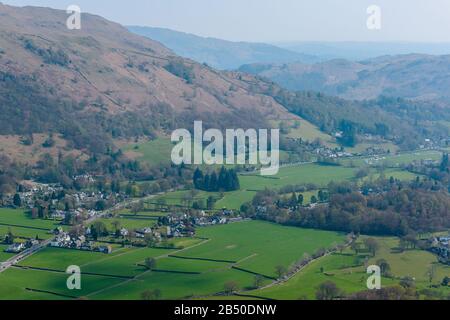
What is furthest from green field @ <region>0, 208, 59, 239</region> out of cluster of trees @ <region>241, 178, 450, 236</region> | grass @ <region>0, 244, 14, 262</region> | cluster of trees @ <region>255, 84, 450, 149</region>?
cluster of trees @ <region>255, 84, 450, 149</region>

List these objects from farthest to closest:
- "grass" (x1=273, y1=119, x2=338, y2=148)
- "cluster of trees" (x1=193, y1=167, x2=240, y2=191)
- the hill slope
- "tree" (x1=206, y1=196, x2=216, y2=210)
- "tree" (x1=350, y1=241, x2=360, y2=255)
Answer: "grass" (x1=273, y1=119, x2=338, y2=148)
the hill slope
"cluster of trees" (x1=193, y1=167, x2=240, y2=191)
"tree" (x1=206, y1=196, x2=216, y2=210)
"tree" (x1=350, y1=241, x2=360, y2=255)

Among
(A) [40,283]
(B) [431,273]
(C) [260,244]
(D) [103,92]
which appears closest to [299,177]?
(C) [260,244]

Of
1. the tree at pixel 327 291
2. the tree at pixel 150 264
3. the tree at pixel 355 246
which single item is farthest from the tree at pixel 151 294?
the tree at pixel 355 246

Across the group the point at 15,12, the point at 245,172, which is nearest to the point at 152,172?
the point at 245,172

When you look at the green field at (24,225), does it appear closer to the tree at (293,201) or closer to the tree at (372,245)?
the tree at (293,201)

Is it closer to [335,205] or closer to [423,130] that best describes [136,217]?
[335,205]

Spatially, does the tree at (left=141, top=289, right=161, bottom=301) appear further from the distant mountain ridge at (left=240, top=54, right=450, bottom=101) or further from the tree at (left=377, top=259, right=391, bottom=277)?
the distant mountain ridge at (left=240, top=54, right=450, bottom=101)

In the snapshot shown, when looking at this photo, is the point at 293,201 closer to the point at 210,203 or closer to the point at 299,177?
the point at 210,203
